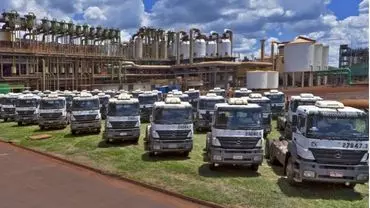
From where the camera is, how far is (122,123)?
82.2ft

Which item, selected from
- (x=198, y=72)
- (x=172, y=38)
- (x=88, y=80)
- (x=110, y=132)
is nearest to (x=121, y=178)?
(x=110, y=132)

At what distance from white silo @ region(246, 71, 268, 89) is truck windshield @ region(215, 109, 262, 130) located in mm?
68261

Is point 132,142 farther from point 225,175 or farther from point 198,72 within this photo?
point 198,72

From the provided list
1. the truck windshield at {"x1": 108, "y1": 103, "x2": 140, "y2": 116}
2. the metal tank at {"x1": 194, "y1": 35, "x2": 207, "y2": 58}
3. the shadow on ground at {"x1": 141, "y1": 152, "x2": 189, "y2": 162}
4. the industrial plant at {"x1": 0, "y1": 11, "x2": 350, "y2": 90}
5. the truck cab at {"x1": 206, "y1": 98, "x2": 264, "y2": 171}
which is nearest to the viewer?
the truck cab at {"x1": 206, "y1": 98, "x2": 264, "y2": 171}

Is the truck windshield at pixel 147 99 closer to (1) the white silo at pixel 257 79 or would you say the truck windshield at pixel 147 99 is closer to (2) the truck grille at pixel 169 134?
(2) the truck grille at pixel 169 134

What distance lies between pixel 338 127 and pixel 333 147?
2.39ft

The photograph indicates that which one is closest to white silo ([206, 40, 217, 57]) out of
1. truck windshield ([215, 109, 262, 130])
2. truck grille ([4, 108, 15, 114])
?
truck grille ([4, 108, 15, 114])

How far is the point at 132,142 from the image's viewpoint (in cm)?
2605

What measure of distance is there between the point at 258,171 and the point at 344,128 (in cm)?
468

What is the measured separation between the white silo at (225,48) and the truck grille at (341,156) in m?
103

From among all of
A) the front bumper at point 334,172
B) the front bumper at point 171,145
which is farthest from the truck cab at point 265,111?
the front bumper at point 334,172

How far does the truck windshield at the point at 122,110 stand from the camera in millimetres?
25406

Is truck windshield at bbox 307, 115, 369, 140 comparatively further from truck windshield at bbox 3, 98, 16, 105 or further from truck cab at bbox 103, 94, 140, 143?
truck windshield at bbox 3, 98, 16, 105

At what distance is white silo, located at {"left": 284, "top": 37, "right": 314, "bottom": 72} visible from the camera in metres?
86.8
